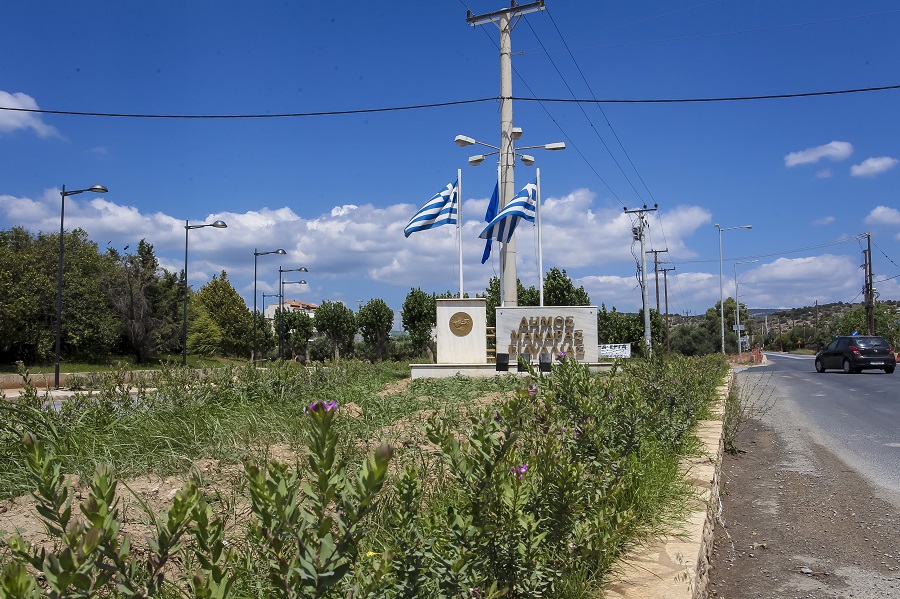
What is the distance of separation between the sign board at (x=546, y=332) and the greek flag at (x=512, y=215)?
2136mm

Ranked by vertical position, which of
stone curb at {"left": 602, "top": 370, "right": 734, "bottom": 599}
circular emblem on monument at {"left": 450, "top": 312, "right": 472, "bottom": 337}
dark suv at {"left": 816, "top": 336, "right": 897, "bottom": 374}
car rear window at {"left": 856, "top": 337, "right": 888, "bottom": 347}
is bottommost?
stone curb at {"left": 602, "top": 370, "right": 734, "bottom": 599}

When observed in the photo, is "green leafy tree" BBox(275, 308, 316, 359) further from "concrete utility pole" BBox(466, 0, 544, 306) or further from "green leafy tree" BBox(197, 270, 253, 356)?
"concrete utility pole" BBox(466, 0, 544, 306)

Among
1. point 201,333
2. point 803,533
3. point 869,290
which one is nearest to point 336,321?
point 201,333

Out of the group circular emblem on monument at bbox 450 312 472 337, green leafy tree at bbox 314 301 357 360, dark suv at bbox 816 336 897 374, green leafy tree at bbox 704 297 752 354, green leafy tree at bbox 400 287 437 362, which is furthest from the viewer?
green leafy tree at bbox 704 297 752 354

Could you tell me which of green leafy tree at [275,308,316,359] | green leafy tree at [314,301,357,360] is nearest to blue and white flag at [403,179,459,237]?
green leafy tree at [314,301,357,360]

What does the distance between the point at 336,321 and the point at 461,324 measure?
159 ft

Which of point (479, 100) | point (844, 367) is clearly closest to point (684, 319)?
point (844, 367)

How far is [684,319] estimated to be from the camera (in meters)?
157

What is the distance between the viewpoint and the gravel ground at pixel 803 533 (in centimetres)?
374

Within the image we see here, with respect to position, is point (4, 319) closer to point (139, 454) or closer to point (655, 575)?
point (139, 454)

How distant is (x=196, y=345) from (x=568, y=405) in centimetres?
5608

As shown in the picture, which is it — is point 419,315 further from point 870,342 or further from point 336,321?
point 870,342

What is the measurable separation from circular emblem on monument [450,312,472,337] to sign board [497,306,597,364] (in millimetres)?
824

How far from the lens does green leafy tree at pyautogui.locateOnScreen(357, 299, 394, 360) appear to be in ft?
191
